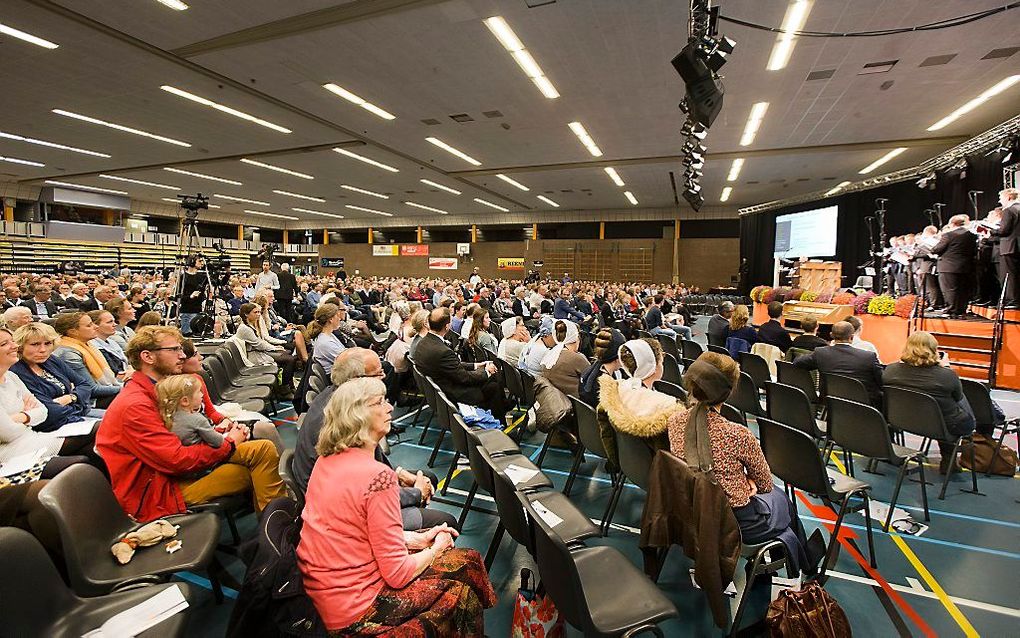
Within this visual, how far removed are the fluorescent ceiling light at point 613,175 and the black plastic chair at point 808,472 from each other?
1178cm

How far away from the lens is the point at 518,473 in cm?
276

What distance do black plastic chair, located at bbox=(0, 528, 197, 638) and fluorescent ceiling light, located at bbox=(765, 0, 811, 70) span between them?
7024mm

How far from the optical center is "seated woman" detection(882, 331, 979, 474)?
3291 millimetres

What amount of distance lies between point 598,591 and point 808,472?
145 cm

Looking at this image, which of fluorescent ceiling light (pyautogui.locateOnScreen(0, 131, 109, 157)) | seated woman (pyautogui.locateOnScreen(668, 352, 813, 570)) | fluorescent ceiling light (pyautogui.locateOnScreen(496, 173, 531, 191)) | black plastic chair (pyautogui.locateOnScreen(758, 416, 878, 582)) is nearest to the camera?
seated woman (pyautogui.locateOnScreen(668, 352, 813, 570))

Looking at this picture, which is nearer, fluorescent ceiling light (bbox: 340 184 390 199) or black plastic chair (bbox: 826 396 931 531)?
black plastic chair (bbox: 826 396 931 531)

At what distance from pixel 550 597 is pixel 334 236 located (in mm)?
32148

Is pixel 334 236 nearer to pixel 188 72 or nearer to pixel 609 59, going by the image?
pixel 188 72

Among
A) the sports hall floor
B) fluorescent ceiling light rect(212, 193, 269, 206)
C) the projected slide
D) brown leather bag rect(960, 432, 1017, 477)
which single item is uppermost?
fluorescent ceiling light rect(212, 193, 269, 206)

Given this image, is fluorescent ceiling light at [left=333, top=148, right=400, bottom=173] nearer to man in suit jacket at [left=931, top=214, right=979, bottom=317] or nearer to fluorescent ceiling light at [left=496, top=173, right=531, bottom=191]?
fluorescent ceiling light at [left=496, top=173, right=531, bottom=191]

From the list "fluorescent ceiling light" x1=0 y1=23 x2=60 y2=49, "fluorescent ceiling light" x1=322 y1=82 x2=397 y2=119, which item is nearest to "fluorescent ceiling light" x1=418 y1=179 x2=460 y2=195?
"fluorescent ceiling light" x1=322 y1=82 x2=397 y2=119

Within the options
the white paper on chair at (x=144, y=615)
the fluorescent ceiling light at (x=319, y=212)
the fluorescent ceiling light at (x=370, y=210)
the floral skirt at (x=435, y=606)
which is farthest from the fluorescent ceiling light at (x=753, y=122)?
the fluorescent ceiling light at (x=319, y=212)

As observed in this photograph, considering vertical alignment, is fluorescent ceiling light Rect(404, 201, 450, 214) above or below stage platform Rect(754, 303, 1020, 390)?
above

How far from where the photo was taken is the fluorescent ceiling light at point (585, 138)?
9.32 m
